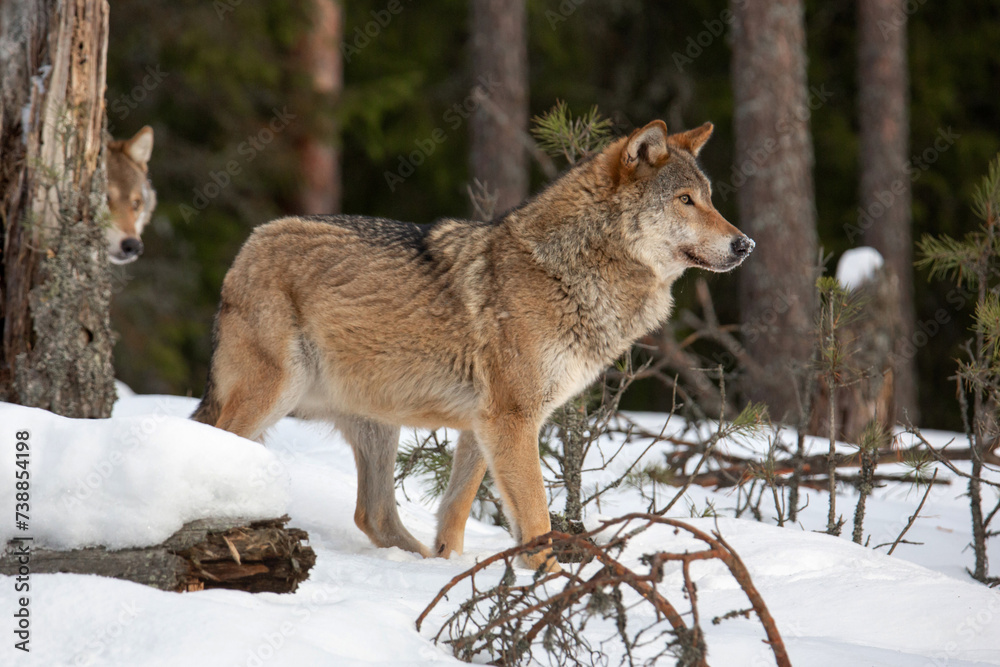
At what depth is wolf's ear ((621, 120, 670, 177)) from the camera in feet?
14.1

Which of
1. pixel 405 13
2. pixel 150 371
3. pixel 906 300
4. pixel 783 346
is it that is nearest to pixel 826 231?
pixel 906 300

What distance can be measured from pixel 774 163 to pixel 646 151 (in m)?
6.48

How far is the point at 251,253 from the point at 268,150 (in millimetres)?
8604

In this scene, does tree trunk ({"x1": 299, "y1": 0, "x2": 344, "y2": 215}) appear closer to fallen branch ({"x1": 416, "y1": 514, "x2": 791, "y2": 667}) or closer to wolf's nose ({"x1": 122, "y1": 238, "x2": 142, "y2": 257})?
wolf's nose ({"x1": 122, "y1": 238, "x2": 142, "y2": 257})

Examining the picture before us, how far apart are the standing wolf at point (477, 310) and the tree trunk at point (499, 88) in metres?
7.48

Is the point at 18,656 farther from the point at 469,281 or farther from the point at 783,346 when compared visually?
the point at 783,346

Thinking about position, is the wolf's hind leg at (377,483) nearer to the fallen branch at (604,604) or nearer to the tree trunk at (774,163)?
the fallen branch at (604,604)

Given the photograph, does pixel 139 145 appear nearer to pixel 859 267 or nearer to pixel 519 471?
pixel 519 471

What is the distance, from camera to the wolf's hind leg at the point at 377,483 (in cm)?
463

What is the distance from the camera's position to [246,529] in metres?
2.99

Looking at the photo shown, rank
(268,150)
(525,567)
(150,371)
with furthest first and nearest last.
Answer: (268,150) < (150,371) < (525,567)

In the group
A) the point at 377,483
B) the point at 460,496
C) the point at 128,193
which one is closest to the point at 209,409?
the point at 377,483

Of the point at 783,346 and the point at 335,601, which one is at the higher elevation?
the point at 783,346

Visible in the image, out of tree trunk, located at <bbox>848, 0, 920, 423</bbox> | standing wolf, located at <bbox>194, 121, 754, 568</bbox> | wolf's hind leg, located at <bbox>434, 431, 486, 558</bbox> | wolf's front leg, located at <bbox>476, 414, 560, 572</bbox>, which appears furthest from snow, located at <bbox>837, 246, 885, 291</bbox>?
tree trunk, located at <bbox>848, 0, 920, 423</bbox>
